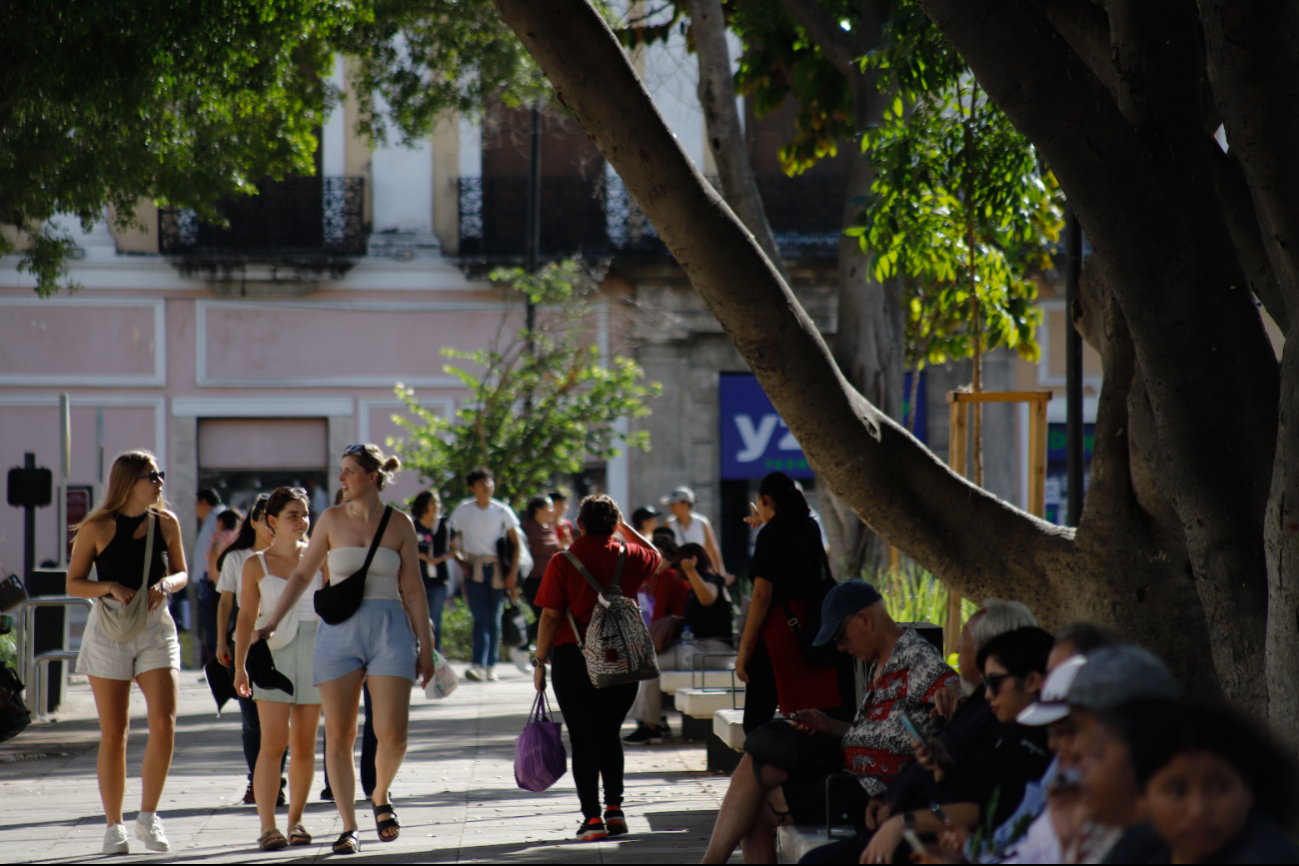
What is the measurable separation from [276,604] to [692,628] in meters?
4.37

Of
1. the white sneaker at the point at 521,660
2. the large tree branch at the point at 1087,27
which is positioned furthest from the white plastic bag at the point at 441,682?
the white sneaker at the point at 521,660

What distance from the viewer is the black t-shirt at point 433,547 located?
1313 cm

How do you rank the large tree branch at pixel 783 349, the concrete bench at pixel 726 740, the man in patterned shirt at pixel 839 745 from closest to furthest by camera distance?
the man in patterned shirt at pixel 839 745
the large tree branch at pixel 783 349
the concrete bench at pixel 726 740

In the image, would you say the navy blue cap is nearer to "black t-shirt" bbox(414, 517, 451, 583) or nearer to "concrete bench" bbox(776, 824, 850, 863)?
"concrete bench" bbox(776, 824, 850, 863)

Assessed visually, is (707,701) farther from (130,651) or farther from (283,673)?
(130,651)

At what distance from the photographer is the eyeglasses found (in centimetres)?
410

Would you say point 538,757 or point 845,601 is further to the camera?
point 538,757

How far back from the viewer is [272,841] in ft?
21.6

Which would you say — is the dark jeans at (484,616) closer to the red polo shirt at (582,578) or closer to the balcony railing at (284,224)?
the red polo shirt at (582,578)

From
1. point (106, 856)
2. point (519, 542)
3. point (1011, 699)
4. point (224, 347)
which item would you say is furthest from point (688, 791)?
point (224, 347)

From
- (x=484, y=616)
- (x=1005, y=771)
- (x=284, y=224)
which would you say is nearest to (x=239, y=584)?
(x=1005, y=771)

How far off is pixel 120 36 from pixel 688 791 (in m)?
6.74

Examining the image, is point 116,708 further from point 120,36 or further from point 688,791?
point 120,36

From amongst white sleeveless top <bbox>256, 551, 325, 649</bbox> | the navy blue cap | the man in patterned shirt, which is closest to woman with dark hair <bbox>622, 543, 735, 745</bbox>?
white sleeveless top <bbox>256, 551, 325, 649</bbox>
